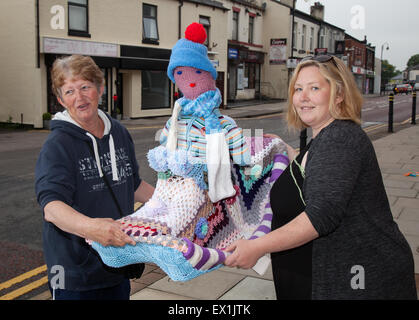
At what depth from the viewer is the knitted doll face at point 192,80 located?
96.9 inches

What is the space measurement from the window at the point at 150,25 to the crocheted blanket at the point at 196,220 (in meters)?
20.9

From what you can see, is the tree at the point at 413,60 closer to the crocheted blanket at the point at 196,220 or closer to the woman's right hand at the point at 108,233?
the crocheted blanket at the point at 196,220

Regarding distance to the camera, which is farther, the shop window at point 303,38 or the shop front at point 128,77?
the shop window at point 303,38

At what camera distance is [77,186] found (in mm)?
2277

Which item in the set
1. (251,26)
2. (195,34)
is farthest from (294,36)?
(195,34)

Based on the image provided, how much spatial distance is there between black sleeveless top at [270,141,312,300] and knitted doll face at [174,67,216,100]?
0.76 m

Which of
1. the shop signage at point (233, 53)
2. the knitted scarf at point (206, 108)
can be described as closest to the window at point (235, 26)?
the shop signage at point (233, 53)

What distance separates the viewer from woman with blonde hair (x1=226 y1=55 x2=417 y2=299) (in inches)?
67.5

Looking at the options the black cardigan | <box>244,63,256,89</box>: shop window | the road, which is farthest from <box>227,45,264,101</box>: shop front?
the black cardigan

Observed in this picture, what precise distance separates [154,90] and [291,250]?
22.1 meters

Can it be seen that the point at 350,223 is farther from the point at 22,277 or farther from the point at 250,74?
the point at 250,74

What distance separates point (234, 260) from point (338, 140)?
626mm

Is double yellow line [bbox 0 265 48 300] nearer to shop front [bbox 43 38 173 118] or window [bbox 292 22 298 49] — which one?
shop front [bbox 43 38 173 118]

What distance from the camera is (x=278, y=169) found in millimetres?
2371
